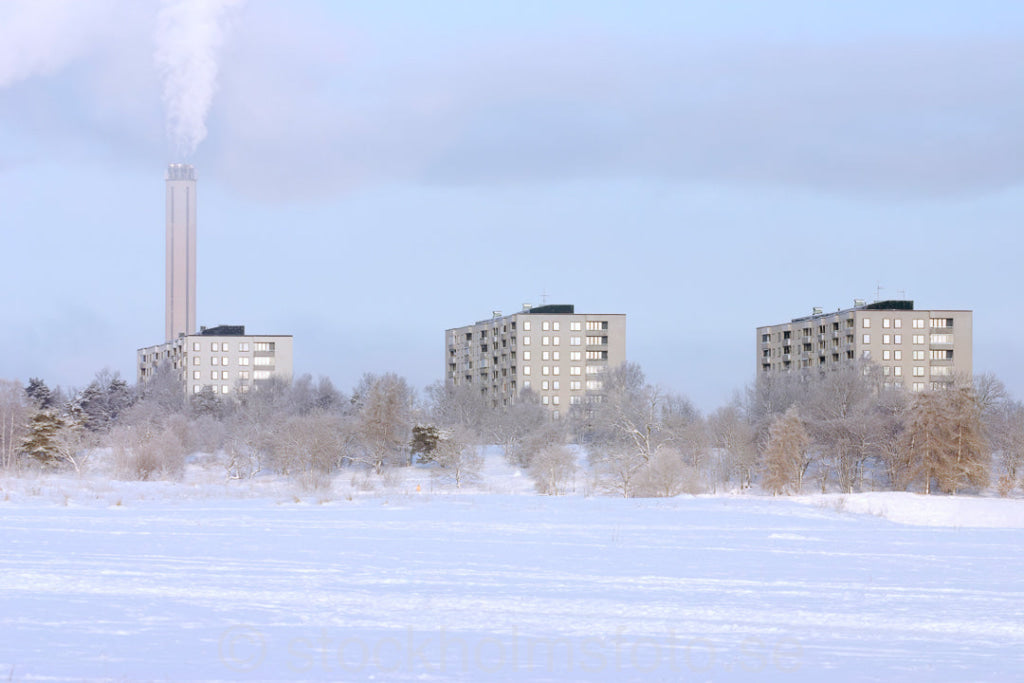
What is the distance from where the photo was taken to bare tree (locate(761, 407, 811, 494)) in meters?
67.0

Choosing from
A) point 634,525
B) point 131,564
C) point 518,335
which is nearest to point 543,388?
point 518,335

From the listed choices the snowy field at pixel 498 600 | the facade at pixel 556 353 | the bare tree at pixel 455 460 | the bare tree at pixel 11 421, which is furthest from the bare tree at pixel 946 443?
the facade at pixel 556 353

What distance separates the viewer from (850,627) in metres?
14.2

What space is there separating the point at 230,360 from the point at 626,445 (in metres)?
95.4

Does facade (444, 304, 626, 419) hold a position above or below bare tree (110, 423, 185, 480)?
above

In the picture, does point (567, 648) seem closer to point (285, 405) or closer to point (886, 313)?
point (285, 405)

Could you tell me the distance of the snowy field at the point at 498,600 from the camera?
11656mm

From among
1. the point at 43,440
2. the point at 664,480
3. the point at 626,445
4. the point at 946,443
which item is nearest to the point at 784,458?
the point at 946,443

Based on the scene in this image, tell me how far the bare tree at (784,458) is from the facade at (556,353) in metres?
71.6

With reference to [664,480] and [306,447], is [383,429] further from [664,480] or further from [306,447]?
[664,480]

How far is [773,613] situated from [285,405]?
10210 cm

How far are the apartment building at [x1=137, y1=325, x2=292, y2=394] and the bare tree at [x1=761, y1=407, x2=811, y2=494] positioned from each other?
100264 millimetres

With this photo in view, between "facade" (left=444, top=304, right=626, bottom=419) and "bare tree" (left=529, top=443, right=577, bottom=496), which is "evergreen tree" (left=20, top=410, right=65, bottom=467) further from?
"facade" (left=444, top=304, right=626, bottom=419)

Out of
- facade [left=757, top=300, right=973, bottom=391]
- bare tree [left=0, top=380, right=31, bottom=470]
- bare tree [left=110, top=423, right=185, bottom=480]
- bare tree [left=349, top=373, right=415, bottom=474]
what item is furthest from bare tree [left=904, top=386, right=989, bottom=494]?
facade [left=757, top=300, right=973, bottom=391]
